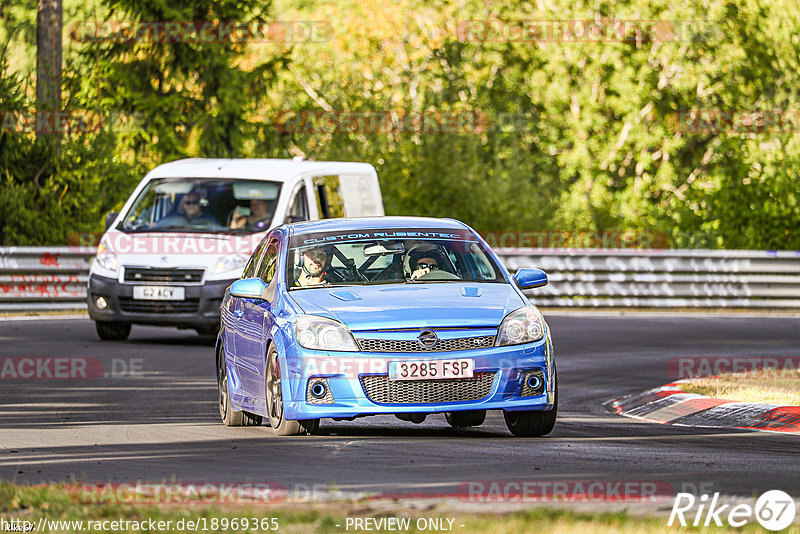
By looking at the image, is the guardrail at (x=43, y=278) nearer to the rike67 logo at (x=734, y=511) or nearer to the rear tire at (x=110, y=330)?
the rear tire at (x=110, y=330)

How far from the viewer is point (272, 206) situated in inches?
822

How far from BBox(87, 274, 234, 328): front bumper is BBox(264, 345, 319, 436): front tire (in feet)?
28.9

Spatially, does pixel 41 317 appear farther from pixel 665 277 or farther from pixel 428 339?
pixel 428 339

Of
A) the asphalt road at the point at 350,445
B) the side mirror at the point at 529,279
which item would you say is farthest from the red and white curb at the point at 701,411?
the side mirror at the point at 529,279

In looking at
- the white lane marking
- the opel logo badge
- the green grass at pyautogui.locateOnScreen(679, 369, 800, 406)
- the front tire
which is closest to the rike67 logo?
the opel logo badge

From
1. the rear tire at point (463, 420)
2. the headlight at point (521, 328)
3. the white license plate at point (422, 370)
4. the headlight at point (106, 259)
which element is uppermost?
the headlight at point (521, 328)

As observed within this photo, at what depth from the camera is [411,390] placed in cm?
1047

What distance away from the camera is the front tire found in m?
10.9

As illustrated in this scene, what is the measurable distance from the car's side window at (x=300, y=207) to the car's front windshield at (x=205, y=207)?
0.28 meters

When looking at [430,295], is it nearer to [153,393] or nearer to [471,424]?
[471,424]

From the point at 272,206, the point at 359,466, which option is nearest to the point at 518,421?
the point at 359,466

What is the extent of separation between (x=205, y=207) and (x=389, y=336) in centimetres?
1094

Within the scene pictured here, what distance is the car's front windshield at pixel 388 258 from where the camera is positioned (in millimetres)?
11617
